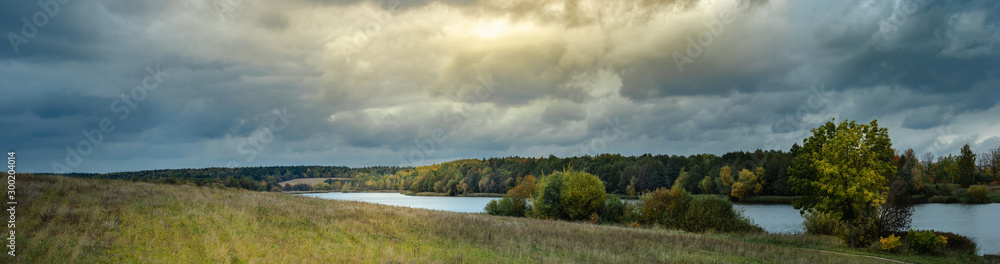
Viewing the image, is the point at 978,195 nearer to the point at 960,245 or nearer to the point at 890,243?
the point at 960,245

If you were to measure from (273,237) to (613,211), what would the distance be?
51.9m

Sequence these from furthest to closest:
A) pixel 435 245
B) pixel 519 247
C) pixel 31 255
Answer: pixel 519 247 → pixel 435 245 → pixel 31 255

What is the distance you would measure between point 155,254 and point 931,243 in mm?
40494

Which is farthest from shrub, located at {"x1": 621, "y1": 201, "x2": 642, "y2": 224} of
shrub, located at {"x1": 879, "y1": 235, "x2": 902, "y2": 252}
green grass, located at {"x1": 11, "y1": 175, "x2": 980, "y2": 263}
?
green grass, located at {"x1": 11, "y1": 175, "x2": 980, "y2": 263}

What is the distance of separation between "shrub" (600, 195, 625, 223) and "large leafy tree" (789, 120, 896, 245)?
82.0ft

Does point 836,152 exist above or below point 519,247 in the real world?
above

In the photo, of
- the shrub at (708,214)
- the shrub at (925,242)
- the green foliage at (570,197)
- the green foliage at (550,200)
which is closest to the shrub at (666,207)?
the shrub at (708,214)

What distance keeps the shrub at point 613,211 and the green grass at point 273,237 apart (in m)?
34.0

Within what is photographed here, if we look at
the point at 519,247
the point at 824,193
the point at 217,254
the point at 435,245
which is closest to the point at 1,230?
the point at 217,254

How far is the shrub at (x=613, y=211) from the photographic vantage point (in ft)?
211

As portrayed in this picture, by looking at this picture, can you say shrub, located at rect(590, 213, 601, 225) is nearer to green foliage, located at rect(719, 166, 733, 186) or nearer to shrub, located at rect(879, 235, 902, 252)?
shrub, located at rect(879, 235, 902, 252)

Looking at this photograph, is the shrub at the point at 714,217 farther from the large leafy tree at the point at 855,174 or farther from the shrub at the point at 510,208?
the shrub at the point at 510,208

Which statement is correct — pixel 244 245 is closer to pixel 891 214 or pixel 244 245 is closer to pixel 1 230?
pixel 1 230

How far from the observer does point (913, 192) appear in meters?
110
